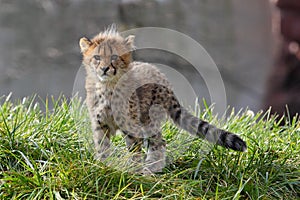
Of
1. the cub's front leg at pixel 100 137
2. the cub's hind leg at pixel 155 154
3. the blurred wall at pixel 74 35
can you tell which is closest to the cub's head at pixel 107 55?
the cub's front leg at pixel 100 137

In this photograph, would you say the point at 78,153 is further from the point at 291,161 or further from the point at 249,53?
the point at 249,53

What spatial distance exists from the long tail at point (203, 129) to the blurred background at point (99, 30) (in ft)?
13.6

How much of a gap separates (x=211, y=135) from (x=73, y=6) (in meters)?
4.93

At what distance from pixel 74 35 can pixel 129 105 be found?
185 inches

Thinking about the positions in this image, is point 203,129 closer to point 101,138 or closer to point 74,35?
point 101,138

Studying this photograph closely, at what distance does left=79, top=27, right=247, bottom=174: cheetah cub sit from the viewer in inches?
116

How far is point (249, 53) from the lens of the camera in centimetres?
820

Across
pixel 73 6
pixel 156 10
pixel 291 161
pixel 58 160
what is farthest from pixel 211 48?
pixel 58 160

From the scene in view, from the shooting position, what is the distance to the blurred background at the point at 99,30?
7.41 meters

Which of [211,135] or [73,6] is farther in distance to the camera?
[73,6]

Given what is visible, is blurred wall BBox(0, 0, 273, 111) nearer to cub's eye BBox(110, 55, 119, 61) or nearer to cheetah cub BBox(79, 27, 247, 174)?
cheetah cub BBox(79, 27, 247, 174)

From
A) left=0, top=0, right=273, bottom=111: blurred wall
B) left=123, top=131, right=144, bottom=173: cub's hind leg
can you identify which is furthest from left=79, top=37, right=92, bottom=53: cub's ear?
left=0, top=0, right=273, bottom=111: blurred wall

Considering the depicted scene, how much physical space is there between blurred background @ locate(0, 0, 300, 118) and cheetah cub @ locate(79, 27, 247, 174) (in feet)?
13.7

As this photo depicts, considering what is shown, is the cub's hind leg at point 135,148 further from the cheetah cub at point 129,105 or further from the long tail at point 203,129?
the long tail at point 203,129
